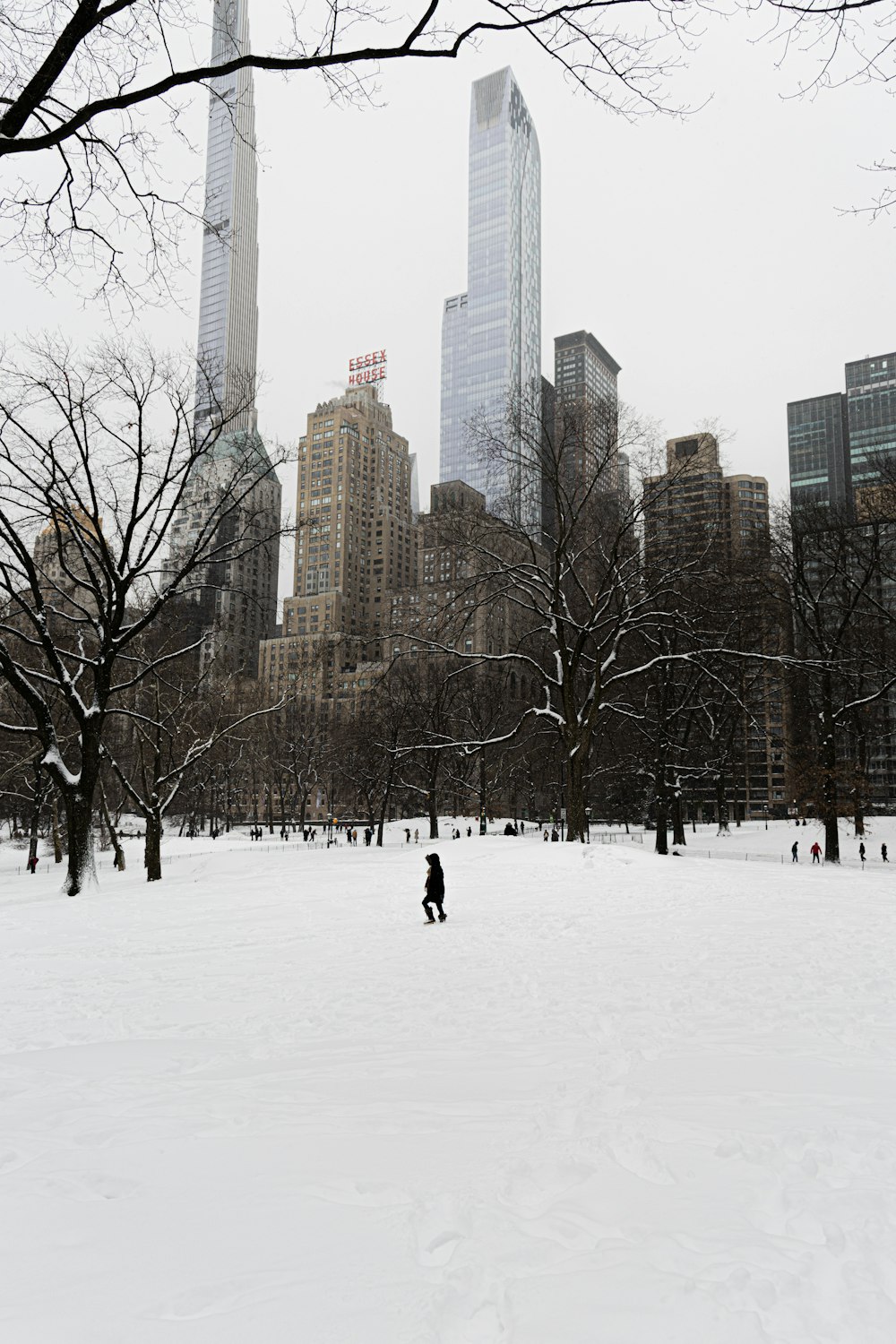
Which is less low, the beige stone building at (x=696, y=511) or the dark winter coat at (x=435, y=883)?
the beige stone building at (x=696, y=511)

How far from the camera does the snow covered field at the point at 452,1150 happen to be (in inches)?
109

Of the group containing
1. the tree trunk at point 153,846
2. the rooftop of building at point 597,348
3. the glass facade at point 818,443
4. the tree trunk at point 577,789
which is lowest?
the tree trunk at point 153,846

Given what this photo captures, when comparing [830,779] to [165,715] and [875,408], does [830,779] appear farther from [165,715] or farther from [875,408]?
[875,408]

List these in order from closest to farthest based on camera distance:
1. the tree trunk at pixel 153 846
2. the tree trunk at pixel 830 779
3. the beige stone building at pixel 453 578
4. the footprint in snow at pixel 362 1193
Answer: the footprint in snow at pixel 362 1193 < the beige stone building at pixel 453 578 < the tree trunk at pixel 153 846 < the tree trunk at pixel 830 779

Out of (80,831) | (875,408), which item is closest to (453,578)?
(80,831)

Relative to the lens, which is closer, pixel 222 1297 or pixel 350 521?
pixel 222 1297

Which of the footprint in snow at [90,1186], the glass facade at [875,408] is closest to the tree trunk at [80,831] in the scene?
the footprint in snow at [90,1186]

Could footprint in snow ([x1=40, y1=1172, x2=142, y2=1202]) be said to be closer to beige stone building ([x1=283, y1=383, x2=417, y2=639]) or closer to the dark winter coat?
the dark winter coat

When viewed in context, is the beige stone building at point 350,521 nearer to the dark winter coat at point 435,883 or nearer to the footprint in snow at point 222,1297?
the dark winter coat at point 435,883

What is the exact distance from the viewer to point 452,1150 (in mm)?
4016

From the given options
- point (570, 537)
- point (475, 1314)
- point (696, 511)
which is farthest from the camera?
point (696, 511)

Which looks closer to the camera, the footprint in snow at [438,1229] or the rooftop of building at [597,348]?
the footprint in snow at [438,1229]

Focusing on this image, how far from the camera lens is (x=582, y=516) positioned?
1077 inches

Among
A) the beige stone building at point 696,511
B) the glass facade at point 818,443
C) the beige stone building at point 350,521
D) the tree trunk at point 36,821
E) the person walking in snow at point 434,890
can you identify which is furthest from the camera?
the glass facade at point 818,443
